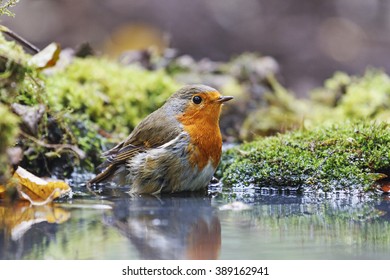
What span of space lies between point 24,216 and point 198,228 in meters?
0.99

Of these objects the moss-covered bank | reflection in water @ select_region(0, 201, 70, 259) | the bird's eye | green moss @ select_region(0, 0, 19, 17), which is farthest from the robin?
green moss @ select_region(0, 0, 19, 17)

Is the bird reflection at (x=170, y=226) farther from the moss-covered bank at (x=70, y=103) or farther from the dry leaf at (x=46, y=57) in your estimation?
the dry leaf at (x=46, y=57)

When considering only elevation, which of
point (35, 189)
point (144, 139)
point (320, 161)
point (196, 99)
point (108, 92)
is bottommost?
point (35, 189)

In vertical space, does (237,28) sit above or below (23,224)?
above

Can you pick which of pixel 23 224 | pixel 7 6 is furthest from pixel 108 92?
pixel 23 224

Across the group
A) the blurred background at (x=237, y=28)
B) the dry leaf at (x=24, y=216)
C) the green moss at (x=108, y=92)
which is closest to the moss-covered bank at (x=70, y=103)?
the green moss at (x=108, y=92)

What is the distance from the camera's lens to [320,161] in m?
4.51

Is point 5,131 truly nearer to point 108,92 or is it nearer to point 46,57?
point 46,57

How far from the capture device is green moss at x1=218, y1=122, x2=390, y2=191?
439 centimetres

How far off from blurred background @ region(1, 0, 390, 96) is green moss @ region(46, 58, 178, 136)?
14.0ft

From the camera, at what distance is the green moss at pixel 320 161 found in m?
4.39

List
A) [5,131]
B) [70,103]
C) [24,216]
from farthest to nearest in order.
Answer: [70,103] → [24,216] → [5,131]
